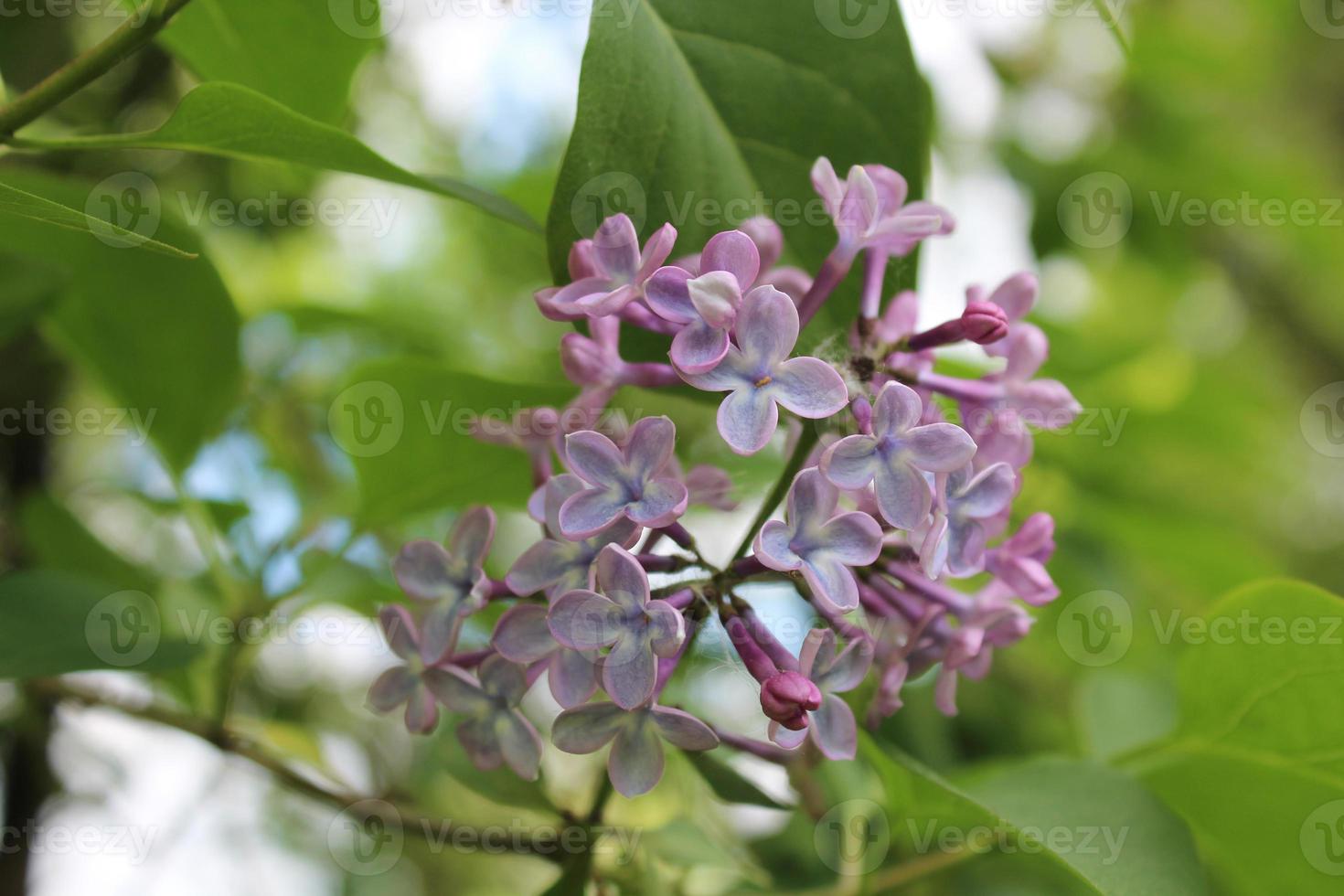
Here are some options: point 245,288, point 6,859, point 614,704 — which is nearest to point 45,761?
point 6,859

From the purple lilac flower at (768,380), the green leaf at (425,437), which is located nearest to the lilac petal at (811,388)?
the purple lilac flower at (768,380)

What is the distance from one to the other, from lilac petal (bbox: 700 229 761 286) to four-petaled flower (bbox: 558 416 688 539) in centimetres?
10

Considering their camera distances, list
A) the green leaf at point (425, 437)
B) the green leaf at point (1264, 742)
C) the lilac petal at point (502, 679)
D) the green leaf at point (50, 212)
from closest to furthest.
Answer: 1. the green leaf at point (50, 212)
2. the lilac petal at point (502, 679)
3. the green leaf at point (1264, 742)
4. the green leaf at point (425, 437)

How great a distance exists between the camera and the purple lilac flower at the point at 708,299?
65 cm

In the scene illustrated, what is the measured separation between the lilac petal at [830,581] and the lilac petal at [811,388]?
0.29ft

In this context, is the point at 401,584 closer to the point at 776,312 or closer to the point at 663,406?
the point at 776,312

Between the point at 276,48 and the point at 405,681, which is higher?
the point at 276,48

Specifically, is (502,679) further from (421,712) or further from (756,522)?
(756,522)

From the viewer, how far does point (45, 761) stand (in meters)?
1.37

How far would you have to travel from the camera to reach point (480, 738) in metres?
0.77

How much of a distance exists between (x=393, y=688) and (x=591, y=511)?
0.82ft

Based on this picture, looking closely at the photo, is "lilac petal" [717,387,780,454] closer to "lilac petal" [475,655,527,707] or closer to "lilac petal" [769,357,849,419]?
"lilac petal" [769,357,849,419]

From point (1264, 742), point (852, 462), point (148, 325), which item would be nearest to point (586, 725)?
point (852, 462)

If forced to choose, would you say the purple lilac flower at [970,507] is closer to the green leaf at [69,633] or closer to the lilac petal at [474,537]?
the lilac petal at [474,537]
